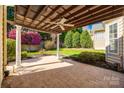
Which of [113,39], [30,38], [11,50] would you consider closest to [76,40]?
[30,38]

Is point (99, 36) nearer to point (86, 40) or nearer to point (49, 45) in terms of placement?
point (86, 40)

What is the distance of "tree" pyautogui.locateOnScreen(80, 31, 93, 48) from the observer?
14.2m

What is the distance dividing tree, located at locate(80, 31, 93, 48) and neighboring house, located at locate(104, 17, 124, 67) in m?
4.82

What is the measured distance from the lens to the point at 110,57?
900cm

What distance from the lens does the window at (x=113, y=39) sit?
8352 mm

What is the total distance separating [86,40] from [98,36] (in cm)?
126

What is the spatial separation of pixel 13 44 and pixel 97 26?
309 inches

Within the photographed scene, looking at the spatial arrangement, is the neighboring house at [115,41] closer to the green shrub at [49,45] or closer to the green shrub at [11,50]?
the green shrub at [11,50]

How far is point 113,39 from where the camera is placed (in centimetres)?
859

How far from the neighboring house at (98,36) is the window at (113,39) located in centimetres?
429

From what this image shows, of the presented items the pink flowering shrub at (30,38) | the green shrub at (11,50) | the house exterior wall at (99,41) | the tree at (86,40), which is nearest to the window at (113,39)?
the house exterior wall at (99,41)

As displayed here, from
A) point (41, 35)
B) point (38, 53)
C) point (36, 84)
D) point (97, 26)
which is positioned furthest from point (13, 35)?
point (36, 84)

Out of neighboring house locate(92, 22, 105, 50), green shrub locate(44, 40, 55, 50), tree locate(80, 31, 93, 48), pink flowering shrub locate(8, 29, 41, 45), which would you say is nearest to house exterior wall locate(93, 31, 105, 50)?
neighboring house locate(92, 22, 105, 50)
